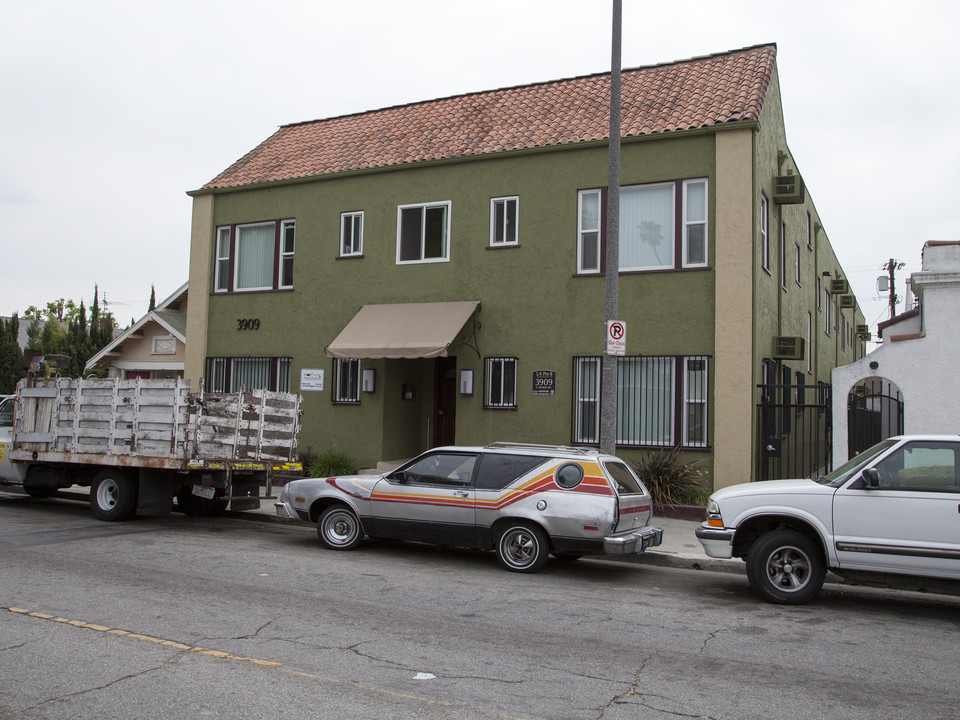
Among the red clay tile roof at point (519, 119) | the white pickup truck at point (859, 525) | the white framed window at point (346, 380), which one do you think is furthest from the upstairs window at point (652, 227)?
the white pickup truck at point (859, 525)

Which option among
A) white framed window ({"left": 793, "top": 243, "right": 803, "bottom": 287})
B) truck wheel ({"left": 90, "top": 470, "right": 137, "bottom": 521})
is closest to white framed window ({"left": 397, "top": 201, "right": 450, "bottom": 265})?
truck wheel ({"left": 90, "top": 470, "right": 137, "bottom": 521})

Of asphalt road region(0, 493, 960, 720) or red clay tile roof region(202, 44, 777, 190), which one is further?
red clay tile roof region(202, 44, 777, 190)

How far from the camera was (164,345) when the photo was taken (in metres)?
24.0

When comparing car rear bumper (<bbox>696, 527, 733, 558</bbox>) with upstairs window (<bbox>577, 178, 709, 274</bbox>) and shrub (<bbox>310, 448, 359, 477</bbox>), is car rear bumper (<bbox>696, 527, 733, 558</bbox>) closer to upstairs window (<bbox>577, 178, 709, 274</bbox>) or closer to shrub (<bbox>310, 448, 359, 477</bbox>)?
upstairs window (<bbox>577, 178, 709, 274</bbox>)

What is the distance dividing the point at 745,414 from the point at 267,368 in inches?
414

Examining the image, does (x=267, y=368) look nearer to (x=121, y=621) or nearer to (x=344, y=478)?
(x=344, y=478)

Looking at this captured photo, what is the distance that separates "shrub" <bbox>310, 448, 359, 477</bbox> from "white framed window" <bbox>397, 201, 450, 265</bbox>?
13.7 feet

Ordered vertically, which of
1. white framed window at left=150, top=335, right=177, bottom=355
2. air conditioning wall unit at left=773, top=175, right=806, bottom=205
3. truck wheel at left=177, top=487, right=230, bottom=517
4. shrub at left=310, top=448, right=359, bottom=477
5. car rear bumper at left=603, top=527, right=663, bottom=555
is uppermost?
air conditioning wall unit at left=773, top=175, right=806, bottom=205

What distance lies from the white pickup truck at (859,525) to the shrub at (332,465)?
9.52m

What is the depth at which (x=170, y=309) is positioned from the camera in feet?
82.9

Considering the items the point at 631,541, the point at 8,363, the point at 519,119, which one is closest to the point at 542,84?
the point at 519,119

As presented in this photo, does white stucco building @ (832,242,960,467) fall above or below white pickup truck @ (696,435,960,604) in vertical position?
above

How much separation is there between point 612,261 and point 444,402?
7.54 meters

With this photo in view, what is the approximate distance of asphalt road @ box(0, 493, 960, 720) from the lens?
5.10m
